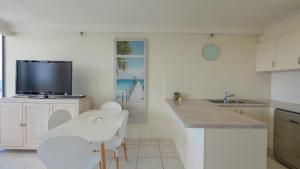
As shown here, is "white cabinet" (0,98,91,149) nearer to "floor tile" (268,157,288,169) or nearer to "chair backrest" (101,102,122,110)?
"chair backrest" (101,102,122,110)

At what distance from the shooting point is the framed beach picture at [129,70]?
411cm

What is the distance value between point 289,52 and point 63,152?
10.8ft

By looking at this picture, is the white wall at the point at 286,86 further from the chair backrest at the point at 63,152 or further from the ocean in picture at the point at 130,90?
the chair backrest at the point at 63,152

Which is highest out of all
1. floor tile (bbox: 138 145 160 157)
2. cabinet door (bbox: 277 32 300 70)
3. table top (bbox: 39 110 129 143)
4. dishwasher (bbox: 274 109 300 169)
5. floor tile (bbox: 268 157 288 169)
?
cabinet door (bbox: 277 32 300 70)

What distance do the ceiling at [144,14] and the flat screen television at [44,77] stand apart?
2.52ft

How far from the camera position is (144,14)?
338 cm

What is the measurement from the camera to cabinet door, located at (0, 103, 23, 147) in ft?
11.8

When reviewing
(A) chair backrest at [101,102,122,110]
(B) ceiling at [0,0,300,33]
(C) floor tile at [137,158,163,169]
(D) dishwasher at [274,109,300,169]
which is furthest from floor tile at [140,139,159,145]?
(B) ceiling at [0,0,300,33]

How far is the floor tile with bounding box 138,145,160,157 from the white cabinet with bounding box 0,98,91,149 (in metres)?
1.26

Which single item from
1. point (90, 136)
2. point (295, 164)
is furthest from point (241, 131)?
point (295, 164)

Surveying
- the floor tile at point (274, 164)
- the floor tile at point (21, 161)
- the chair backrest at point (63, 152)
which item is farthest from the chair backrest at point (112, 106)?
the floor tile at point (274, 164)

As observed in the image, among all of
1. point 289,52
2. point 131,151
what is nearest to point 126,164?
point 131,151

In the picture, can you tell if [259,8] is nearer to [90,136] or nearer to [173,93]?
[173,93]

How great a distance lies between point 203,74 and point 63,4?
2707 mm
